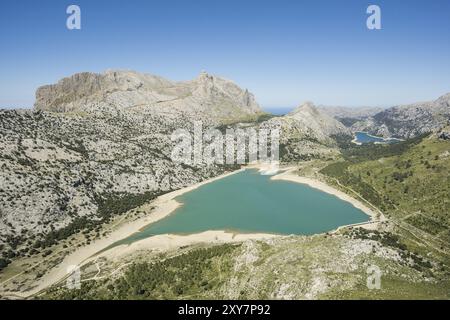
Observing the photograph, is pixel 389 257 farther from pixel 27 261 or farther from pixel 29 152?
pixel 29 152

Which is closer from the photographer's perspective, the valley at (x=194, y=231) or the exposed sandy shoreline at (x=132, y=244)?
the valley at (x=194, y=231)

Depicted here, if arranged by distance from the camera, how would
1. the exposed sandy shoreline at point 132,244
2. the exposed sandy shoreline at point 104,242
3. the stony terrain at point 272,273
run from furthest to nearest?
1. the exposed sandy shoreline at point 132,244
2. the exposed sandy shoreline at point 104,242
3. the stony terrain at point 272,273

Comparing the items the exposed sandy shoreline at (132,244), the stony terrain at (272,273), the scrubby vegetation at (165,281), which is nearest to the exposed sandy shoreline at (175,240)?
the exposed sandy shoreline at (132,244)

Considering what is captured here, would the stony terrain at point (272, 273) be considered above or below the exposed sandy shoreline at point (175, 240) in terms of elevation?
above

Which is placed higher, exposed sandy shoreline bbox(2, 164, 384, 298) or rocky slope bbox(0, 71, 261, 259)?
rocky slope bbox(0, 71, 261, 259)

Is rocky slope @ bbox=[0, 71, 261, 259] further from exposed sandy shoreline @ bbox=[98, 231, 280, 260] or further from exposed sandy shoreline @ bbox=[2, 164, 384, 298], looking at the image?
exposed sandy shoreline @ bbox=[98, 231, 280, 260]

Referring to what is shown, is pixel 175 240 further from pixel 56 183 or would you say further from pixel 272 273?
pixel 56 183

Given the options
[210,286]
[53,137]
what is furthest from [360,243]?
[53,137]

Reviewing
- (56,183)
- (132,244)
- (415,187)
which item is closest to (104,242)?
(132,244)

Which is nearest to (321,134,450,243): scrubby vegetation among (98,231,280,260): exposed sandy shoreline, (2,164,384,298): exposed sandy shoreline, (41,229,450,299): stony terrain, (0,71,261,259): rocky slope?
(2,164,384,298): exposed sandy shoreline

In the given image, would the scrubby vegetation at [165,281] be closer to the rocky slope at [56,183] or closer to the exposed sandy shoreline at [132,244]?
the exposed sandy shoreline at [132,244]

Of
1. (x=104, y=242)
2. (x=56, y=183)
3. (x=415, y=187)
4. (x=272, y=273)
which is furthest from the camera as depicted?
(x=415, y=187)
